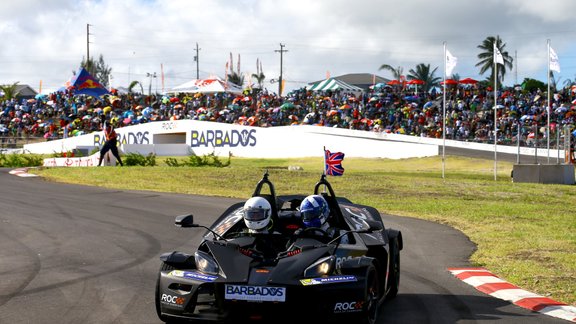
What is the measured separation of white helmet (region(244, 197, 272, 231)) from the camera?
7.58m

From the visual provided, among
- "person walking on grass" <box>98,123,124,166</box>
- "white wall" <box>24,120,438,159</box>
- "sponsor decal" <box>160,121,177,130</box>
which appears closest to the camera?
"person walking on grass" <box>98,123,124,166</box>

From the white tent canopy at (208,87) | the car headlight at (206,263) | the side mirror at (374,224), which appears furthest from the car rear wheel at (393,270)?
the white tent canopy at (208,87)

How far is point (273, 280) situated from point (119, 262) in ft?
16.4

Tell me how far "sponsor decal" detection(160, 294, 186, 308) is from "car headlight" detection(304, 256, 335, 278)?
3.47 ft

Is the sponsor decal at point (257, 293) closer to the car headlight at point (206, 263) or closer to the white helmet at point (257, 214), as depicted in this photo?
the car headlight at point (206, 263)

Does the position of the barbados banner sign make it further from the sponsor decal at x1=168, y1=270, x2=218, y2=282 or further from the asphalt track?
the sponsor decal at x1=168, y1=270, x2=218, y2=282

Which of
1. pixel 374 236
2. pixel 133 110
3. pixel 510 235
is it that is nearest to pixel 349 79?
pixel 133 110

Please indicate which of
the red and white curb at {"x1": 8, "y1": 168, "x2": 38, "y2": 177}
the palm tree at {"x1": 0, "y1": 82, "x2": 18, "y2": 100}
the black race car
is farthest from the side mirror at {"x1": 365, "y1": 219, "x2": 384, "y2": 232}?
the palm tree at {"x1": 0, "y1": 82, "x2": 18, "y2": 100}

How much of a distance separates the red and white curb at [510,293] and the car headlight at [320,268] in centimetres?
239

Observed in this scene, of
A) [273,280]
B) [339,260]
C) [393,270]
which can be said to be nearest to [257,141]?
[393,270]

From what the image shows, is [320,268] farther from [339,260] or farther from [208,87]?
[208,87]

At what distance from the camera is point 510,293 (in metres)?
8.80

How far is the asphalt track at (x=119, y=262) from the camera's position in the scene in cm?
749

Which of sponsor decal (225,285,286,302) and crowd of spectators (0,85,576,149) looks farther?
crowd of spectators (0,85,576,149)
